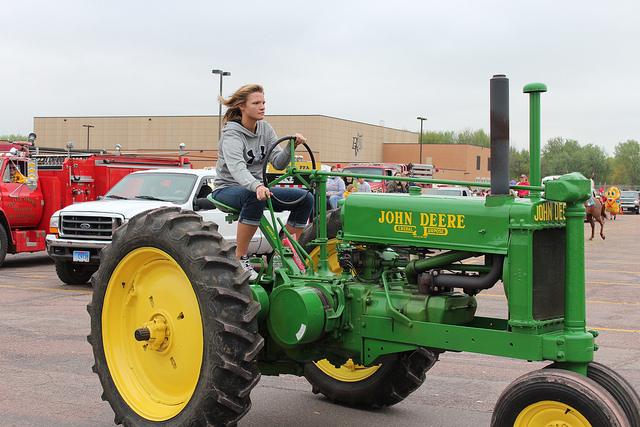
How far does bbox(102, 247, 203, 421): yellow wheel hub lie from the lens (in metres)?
4.21

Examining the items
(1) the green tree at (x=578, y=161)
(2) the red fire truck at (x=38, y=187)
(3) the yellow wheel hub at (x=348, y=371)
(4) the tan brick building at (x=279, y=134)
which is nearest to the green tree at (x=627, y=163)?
(1) the green tree at (x=578, y=161)

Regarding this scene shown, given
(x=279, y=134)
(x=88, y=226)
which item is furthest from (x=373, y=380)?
(x=279, y=134)

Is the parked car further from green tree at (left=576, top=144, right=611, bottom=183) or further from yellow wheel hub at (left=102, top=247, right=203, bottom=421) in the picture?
yellow wheel hub at (left=102, top=247, right=203, bottom=421)

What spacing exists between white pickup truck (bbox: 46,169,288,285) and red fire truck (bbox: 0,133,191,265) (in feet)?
8.05

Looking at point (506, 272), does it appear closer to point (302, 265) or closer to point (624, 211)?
point (302, 265)

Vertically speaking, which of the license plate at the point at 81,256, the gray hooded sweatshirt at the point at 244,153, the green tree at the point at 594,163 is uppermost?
the green tree at the point at 594,163

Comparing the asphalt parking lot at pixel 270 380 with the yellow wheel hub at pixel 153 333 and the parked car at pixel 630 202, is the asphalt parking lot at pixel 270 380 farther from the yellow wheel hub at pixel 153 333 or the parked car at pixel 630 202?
the parked car at pixel 630 202

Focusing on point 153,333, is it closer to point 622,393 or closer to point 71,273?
point 622,393

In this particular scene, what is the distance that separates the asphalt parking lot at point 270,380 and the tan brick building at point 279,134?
44.5 m

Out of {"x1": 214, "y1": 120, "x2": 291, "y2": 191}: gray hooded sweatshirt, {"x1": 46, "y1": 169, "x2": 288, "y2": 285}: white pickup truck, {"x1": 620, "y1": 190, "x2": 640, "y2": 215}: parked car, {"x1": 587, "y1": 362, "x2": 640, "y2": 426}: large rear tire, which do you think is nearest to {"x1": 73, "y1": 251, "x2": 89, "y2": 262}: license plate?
{"x1": 46, "y1": 169, "x2": 288, "y2": 285}: white pickup truck

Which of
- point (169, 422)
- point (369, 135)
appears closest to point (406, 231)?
point (169, 422)

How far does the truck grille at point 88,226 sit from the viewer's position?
35.9ft

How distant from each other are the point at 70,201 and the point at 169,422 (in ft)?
37.5

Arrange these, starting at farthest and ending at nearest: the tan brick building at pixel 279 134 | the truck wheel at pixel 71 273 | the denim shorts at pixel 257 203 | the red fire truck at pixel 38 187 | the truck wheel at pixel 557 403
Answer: the tan brick building at pixel 279 134 < the red fire truck at pixel 38 187 < the truck wheel at pixel 71 273 < the denim shorts at pixel 257 203 < the truck wheel at pixel 557 403
